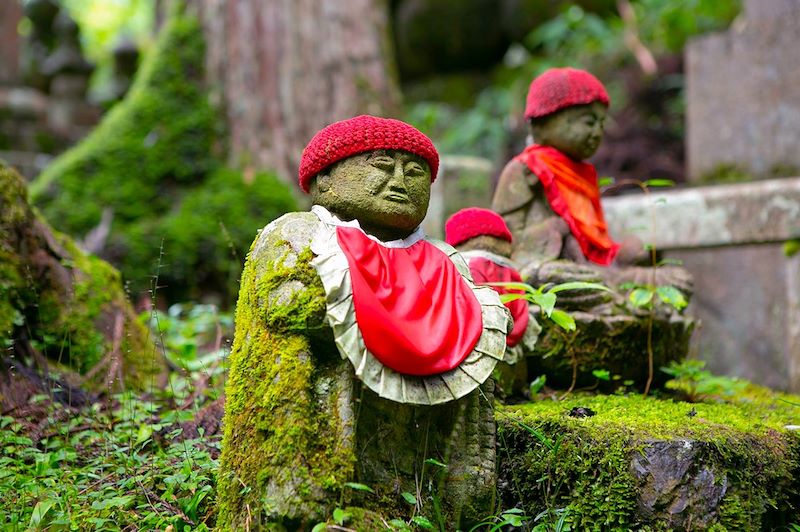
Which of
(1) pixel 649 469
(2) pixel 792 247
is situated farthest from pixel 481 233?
(2) pixel 792 247

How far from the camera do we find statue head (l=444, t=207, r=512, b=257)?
13.5ft

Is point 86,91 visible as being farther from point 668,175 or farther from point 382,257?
point 382,257

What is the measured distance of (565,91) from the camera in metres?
4.51

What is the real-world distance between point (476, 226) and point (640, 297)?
2.86 feet

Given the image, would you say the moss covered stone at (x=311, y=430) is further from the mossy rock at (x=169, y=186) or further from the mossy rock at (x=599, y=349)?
the mossy rock at (x=169, y=186)

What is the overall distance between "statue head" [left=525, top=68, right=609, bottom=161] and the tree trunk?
3.79 meters

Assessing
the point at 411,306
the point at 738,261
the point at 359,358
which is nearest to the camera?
the point at 359,358

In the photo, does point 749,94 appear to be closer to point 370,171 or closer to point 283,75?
point 283,75

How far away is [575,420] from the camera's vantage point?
11.1 feet

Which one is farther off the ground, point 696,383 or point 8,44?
point 8,44

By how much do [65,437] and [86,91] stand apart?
13.5m

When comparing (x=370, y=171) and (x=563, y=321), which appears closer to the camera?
(x=370, y=171)

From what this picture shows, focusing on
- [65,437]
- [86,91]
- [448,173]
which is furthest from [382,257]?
[86,91]

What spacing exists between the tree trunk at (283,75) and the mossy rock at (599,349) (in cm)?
450
